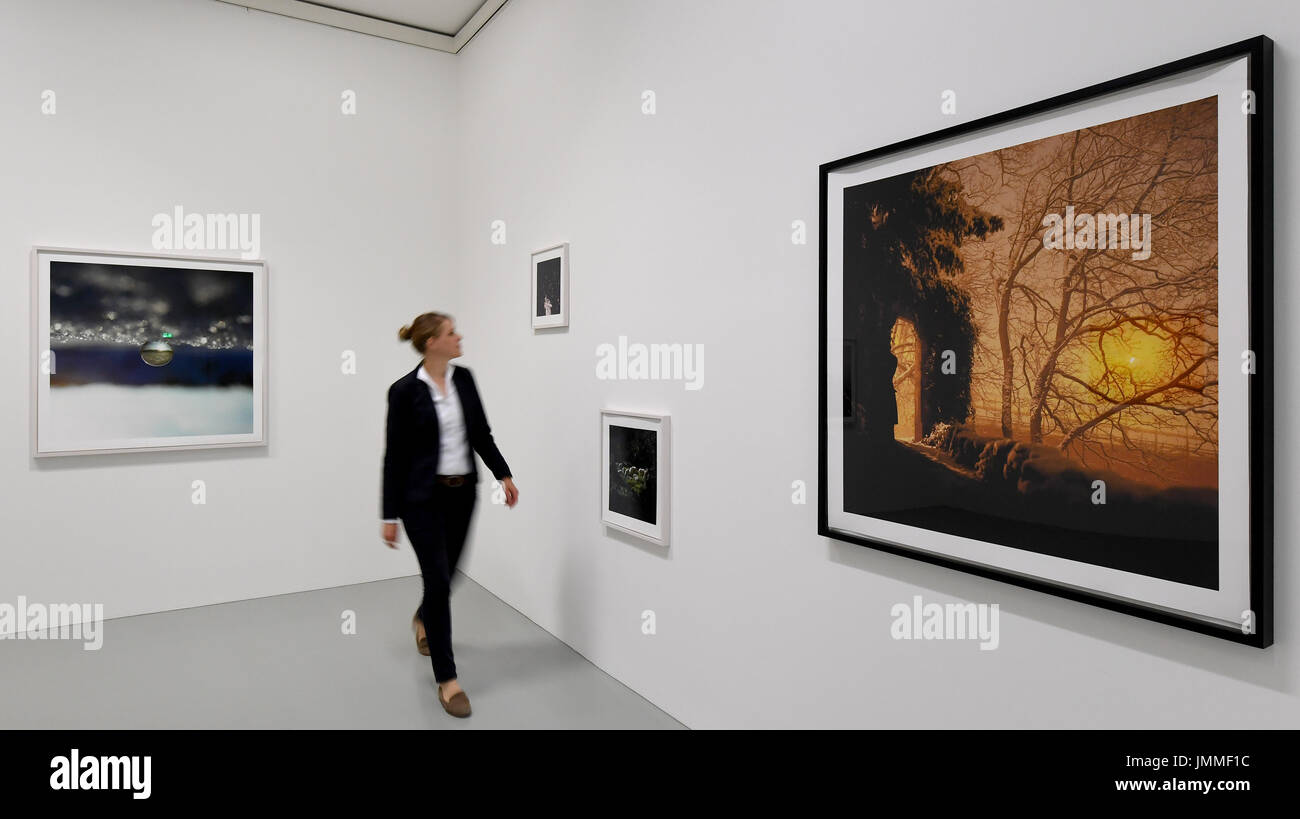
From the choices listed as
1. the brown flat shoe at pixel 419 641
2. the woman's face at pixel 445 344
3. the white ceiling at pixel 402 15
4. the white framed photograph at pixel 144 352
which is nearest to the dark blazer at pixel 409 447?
the woman's face at pixel 445 344

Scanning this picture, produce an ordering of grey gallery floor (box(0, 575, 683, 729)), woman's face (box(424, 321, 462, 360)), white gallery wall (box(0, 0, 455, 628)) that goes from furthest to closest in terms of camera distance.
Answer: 1. white gallery wall (box(0, 0, 455, 628))
2. woman's face (box(424, 321, 462, 360))
3. grey gallery floor (box(0, 575, 683, 729))

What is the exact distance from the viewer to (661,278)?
2736mm

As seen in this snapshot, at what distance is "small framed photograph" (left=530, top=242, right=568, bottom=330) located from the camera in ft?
10.9

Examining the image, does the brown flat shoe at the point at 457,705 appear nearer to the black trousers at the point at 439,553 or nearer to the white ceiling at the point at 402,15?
the black trousers at the point at 439,553

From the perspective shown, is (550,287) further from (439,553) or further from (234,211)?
(234,211)

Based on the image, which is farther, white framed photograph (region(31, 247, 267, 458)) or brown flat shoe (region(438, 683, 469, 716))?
white framed photograph (region(31, 247, 267, 458))

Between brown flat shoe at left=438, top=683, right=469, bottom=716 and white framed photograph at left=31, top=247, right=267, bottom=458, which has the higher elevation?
white framed photograph at left=31, top=247, right=267, bottom=458

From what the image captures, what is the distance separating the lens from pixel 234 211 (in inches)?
158

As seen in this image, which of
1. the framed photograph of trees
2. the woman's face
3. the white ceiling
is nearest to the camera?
the framed photograph of trees

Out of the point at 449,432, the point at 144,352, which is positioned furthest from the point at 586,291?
the point at 144,352

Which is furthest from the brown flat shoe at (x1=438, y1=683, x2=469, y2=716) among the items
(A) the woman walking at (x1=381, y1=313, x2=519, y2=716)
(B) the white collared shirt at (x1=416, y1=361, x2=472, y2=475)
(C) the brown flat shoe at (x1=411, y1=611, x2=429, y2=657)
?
(B) the white collared shirt at (x1=416, y1=361, x2=472, y2=475)

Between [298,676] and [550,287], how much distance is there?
6.27 ft

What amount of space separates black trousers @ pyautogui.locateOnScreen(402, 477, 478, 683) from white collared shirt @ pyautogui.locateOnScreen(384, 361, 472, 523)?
0.07 metres

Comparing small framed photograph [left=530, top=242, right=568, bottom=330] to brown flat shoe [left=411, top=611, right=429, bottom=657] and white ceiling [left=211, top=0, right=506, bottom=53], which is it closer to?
brown flat shoe [left=411, top=611, right=429, bottom=657]
